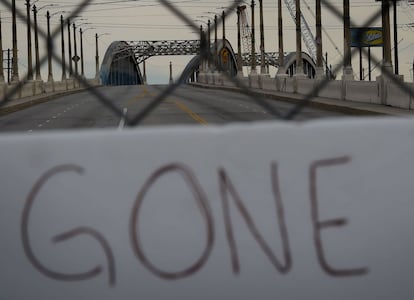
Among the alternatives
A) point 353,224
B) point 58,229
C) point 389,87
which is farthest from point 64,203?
point 389,87

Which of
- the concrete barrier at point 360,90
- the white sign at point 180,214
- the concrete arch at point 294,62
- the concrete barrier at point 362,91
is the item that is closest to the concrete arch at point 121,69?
the concrete arch at point 294,62

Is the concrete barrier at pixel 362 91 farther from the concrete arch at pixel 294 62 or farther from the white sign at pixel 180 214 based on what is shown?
the concrete arch at pixel 294 62

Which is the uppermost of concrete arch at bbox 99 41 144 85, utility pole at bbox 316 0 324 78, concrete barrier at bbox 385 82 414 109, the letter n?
concrete arch at bbox 99 41 144 85

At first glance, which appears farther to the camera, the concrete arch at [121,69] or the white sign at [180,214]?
the concrete arch at [121,69]

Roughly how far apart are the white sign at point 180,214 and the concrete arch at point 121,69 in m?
141

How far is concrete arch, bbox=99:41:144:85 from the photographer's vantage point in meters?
150

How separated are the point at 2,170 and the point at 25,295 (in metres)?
0.62

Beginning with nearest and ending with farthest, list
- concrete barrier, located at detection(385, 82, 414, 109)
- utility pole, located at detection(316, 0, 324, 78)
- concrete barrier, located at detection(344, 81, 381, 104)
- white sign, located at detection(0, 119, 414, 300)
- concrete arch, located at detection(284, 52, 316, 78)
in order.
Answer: white sign, located at detection(0, 119, 414, 300), concrete barrier, located at detection(385, 82, 414, 109), concrete barrier, located at detection(344, 81, 381, 104), utility pole, located at detection(316, 0, 324, 78), concrete arch, located at detection(284, 52, 316, 78)

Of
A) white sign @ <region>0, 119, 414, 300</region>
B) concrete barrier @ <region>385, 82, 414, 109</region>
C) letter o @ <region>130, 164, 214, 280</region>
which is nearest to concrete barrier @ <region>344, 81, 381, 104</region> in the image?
concrete barrier @ <region>385, 82, 414, 109</region>

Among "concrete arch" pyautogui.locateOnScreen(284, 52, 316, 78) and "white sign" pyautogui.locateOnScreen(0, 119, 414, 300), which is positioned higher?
"concrete arch" pyautogui.locateOnScreen(284, 52, 316, 78)

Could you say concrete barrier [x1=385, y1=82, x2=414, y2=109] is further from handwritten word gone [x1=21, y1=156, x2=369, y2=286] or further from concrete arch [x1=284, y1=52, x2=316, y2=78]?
concrete arch [x1=284, y1=52, x2=316, y2=78]

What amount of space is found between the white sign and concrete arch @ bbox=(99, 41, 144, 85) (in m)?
141

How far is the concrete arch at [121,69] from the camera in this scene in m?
150

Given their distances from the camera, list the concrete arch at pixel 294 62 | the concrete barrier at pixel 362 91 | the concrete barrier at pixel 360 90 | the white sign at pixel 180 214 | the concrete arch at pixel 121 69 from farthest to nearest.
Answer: the concrete arch at pixel 294 62 < the concrete arch at pixel 121 69 < the concrete barrier at pixel 362 91 < the concrete barrier at pixel 360 90 < the white sign at pixel 180 214
